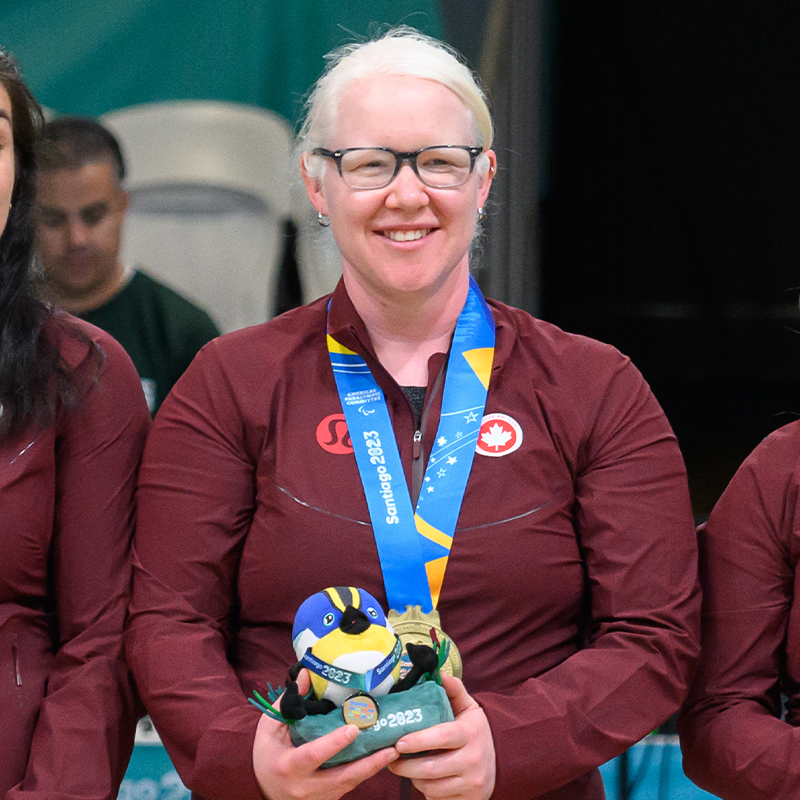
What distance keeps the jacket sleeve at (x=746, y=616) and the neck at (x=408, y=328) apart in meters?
0.54

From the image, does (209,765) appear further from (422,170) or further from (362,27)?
(362,27)

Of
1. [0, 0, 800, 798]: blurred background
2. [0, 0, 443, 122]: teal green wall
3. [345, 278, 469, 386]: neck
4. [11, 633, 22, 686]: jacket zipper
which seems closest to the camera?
[11, 633, 22, 686]: jacket zipper

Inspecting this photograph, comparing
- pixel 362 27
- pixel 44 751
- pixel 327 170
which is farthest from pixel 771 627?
pixel 362 27

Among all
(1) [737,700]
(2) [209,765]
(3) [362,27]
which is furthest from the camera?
(3) [362,27]

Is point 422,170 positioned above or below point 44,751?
above

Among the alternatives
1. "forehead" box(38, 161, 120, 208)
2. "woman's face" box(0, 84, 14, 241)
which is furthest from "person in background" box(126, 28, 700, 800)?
"forehead" box(38, 161, 120, 208)

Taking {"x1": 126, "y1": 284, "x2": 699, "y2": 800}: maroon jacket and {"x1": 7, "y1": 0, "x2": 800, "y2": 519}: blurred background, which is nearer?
{"x1": 126, "y1": 284, "x2": 699, "y2": 800}: maroon jacket

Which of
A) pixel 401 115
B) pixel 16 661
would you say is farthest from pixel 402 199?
pixel 16 661

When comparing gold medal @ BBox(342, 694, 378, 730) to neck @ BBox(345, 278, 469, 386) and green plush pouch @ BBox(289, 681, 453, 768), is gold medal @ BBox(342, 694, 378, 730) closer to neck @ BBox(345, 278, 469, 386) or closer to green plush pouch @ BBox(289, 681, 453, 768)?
green plush pouch @ BBox(289, 681, 453, 768)

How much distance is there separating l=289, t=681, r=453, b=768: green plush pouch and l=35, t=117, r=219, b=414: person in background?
6.25ft

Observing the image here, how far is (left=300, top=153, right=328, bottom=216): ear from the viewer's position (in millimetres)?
1929

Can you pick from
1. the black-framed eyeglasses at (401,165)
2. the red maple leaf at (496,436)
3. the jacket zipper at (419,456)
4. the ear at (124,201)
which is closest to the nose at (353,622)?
the jacket zipper at (419,456)

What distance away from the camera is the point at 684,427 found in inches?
219

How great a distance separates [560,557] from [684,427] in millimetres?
3964
